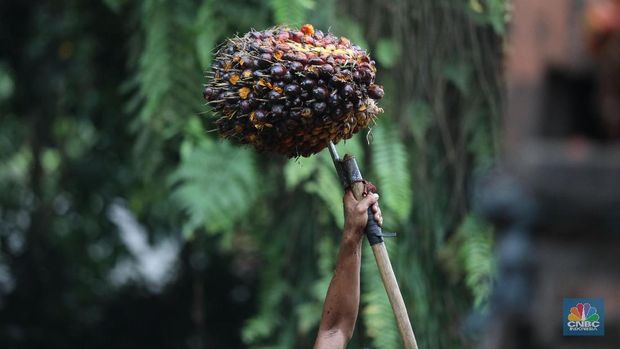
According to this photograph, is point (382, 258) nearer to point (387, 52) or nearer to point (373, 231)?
point (373, 231)

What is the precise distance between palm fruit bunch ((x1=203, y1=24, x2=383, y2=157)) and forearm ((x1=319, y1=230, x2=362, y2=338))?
0.92 ft

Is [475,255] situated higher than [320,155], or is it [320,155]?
[320,155]

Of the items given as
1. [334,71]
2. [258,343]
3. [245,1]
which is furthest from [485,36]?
[334,71]

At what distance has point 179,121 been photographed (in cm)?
464

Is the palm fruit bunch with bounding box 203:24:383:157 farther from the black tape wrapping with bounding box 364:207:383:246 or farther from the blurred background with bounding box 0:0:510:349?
the blurred background with bounding box 0:0:510:349

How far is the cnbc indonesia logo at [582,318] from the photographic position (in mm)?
2104

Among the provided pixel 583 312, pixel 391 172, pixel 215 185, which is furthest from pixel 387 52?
pixel 583 312

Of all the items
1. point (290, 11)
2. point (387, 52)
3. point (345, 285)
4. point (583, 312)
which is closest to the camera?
point (583, 312)

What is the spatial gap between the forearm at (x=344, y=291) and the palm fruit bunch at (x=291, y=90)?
280mm

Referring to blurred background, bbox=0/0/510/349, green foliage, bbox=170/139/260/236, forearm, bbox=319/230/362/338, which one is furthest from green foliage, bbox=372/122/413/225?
forearm, bbox=319/230/362/338

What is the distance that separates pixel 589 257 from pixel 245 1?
301 cm

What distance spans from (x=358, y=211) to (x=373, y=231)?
2.5 inches

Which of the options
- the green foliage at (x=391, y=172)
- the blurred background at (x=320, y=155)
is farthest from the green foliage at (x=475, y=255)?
the green foliage at (x=391, y=172)

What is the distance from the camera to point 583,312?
238cm
